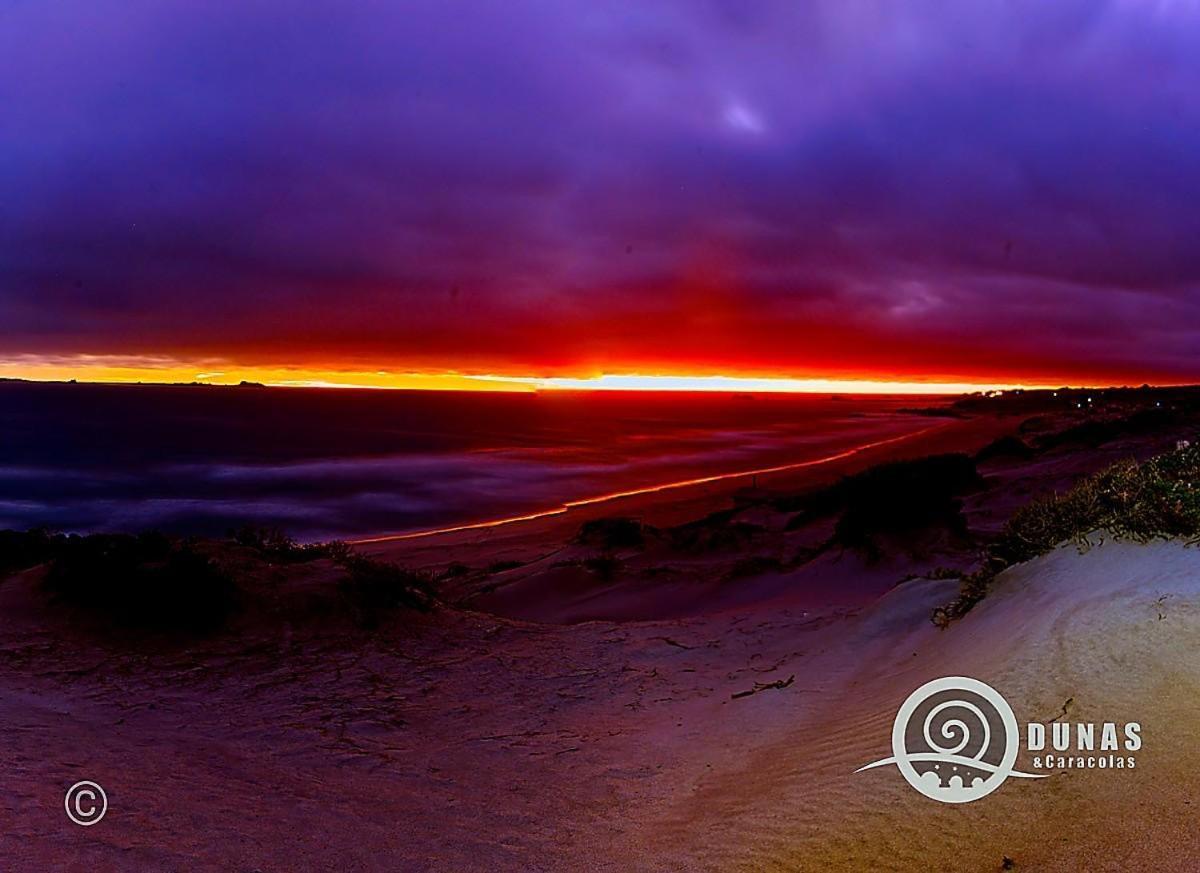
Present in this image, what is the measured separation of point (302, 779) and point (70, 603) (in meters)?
5.80

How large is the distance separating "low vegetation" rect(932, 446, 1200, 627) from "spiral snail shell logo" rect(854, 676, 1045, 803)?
2.20 metres

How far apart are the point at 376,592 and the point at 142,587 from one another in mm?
2793

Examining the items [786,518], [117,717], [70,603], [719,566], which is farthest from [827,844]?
[786,518]

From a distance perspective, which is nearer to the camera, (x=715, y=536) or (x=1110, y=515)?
(x=1110, y=515)

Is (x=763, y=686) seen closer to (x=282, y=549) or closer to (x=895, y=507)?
(x=895, y=507)

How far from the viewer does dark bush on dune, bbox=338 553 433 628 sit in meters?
9.90

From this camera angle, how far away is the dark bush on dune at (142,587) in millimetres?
8883

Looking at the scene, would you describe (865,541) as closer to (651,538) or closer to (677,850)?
(651,538)

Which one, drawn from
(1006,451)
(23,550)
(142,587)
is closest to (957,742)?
(142,587)

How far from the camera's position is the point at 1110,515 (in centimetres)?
645

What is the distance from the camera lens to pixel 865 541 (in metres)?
12.6

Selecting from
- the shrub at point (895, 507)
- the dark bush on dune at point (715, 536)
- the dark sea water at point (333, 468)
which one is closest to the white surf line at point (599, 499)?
the dark sea water at point (333, 468)

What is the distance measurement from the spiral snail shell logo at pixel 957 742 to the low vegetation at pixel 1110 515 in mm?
2204

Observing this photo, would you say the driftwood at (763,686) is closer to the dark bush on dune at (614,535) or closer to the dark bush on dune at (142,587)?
the dark bush on dune at (142,587)
